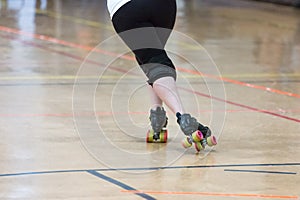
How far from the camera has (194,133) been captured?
594 cm

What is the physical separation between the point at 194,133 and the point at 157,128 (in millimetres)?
529

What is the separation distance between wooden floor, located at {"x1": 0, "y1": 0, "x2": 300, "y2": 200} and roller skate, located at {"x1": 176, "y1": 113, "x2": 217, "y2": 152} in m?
0.09

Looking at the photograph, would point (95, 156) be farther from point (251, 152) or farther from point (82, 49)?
point (82, 49)

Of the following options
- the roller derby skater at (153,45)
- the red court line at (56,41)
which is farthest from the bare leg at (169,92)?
the red court line at (56,41)

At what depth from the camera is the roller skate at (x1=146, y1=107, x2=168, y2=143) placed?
21.0 ft

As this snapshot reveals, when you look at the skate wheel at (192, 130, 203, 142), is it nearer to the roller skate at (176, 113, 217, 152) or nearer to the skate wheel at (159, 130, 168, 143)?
the roller skate at (176, 113, 217, 152)

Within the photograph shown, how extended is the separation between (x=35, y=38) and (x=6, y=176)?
7.76 meters

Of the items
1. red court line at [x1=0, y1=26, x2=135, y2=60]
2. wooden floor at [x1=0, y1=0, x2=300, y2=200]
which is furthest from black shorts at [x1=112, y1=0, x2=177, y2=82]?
red court line at [x1=0, y1=26, x2=135, y2=60]

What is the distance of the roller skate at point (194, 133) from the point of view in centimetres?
593

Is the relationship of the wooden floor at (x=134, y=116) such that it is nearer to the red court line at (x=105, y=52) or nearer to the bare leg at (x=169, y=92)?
the red court line at (x=105, y=52)

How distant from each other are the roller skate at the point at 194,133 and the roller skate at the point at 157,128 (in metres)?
0.35

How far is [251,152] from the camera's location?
6184 millimetres

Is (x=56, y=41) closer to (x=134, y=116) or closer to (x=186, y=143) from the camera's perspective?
(x=134, y=116)

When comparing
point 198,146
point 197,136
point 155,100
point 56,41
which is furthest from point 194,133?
point 56,41
